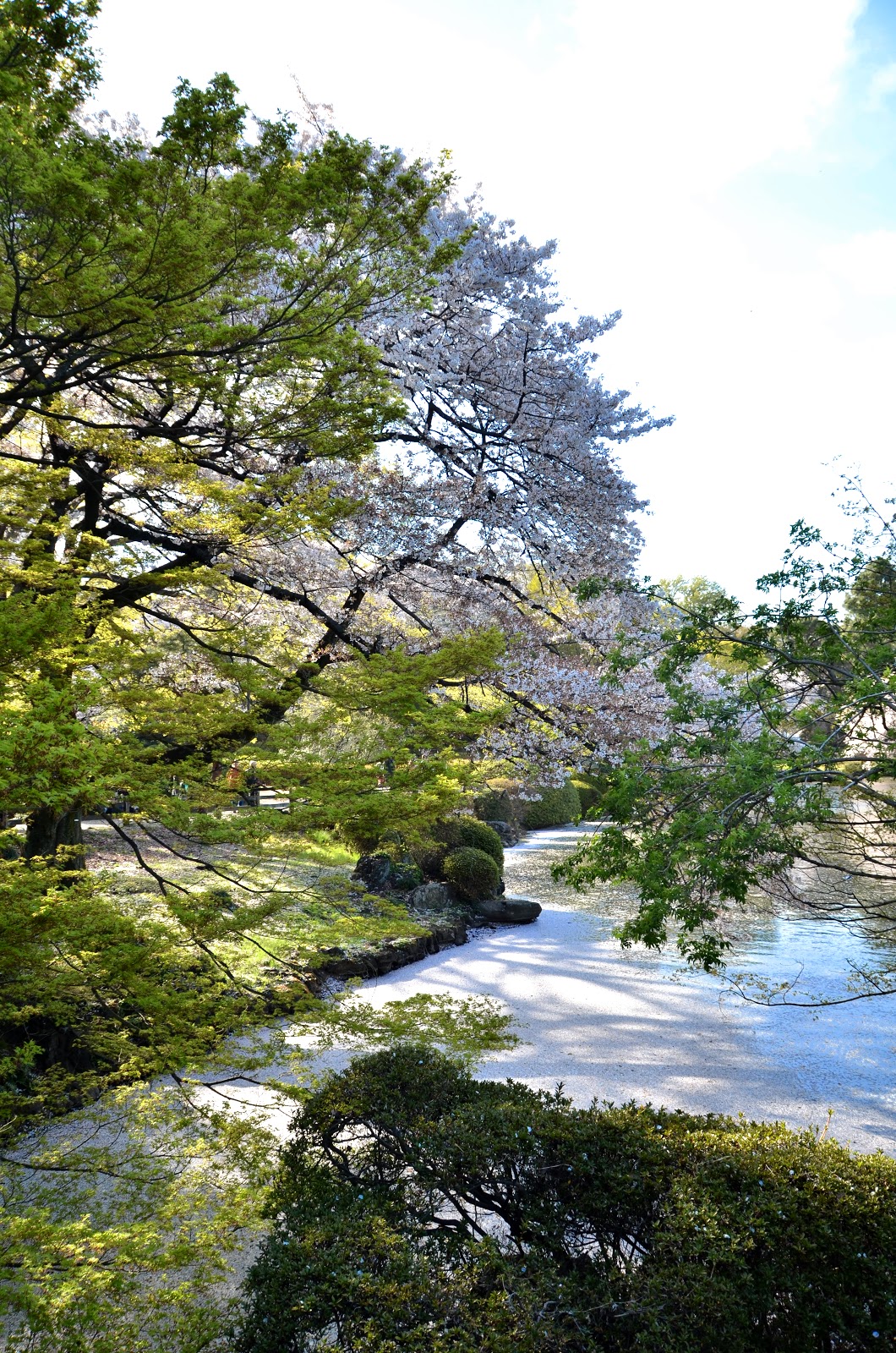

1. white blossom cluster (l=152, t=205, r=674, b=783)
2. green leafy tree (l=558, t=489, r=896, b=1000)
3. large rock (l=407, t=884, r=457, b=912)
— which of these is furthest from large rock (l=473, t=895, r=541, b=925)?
green leafy tree (l=558, t=489, r=896, b=1000)

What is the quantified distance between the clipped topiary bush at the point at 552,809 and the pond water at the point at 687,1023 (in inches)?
461

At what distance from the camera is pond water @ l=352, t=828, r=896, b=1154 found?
649cm

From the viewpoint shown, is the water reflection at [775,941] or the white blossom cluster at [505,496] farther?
the water reflection at [775,941]

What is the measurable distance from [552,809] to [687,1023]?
17194 mm

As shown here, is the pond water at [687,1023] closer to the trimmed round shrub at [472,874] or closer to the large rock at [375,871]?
the trimmed round shrub at [472,874]

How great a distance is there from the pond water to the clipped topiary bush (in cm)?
Answer: 1171

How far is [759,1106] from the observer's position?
627 centimetres

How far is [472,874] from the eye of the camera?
13.6m

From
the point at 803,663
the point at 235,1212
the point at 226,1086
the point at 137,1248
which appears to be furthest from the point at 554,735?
the point at 137,1248

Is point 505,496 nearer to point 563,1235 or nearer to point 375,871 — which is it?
point 563,1235

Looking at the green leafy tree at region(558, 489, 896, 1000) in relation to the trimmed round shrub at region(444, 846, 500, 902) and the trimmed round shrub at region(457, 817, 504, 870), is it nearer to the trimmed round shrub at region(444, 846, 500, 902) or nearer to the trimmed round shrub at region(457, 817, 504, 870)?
the trimmed round shrub at region(444, 846, 500, 902)

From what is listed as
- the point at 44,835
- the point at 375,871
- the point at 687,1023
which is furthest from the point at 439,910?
the point at 44,835

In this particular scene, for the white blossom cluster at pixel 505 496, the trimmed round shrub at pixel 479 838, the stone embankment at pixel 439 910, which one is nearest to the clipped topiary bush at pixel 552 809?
the trimmed round shrub at pixel 479 838

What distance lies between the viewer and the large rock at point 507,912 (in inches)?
512
